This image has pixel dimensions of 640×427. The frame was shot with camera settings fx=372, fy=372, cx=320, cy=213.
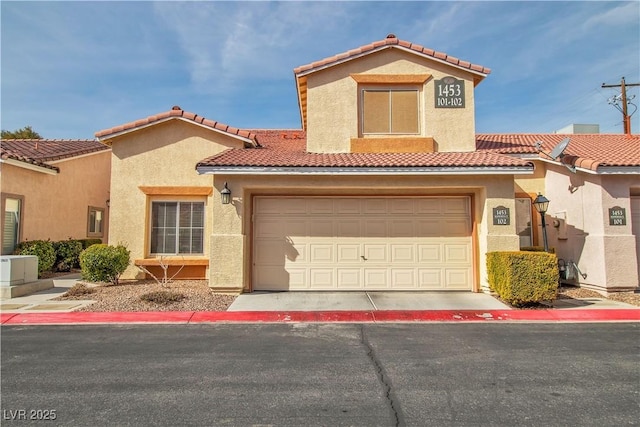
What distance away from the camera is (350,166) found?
9219mm

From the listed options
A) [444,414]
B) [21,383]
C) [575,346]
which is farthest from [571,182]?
[21,383]

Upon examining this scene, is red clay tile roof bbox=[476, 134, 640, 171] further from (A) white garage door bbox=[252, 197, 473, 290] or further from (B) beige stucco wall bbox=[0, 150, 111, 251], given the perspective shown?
(B) beige stucco wall bbox=[0, 150, 111, 251]

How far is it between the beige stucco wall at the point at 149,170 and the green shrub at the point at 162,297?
2.74 metres

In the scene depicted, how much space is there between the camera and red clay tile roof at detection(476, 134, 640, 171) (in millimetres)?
9719

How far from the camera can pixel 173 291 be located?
9672mm

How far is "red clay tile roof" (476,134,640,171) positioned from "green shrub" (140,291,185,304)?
33.9 feet

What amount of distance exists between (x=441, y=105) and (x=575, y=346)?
7.83 meters

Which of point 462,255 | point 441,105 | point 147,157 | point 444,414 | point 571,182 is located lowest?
point 444,414

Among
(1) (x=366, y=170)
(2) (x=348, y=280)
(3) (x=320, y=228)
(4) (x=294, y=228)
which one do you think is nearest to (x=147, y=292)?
(4) (x=294, y=228)

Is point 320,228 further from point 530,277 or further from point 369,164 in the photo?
point 530,277

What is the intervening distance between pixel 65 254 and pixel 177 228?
17.4 ft

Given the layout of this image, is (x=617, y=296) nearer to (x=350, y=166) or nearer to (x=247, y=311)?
(x=350, y=166)

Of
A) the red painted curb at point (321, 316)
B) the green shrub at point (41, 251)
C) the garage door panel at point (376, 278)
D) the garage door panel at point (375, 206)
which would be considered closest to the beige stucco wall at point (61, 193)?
the green shrub at point (41, 251)

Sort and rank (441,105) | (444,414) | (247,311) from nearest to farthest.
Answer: (444,414) → (247,311) → (441,105)
